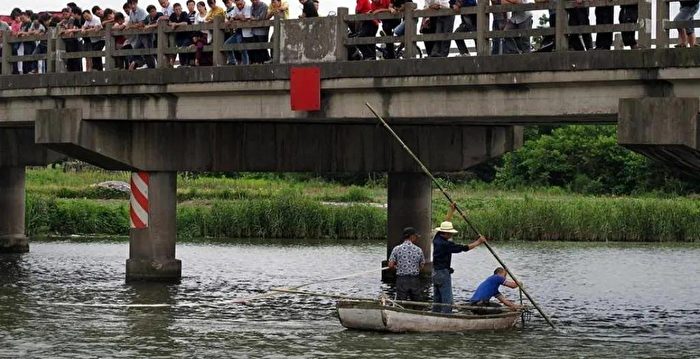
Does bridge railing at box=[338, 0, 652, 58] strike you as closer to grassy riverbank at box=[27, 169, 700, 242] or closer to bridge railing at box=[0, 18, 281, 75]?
bridge railing at box=[0, 18, 281, 75]

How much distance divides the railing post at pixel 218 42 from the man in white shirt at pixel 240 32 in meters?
0.15

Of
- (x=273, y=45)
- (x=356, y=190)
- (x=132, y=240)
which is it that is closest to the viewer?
(x=273, y=45)

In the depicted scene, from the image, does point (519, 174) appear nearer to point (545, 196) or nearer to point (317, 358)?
point (545, 196)

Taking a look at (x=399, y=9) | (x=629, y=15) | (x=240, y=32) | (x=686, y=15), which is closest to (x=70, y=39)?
(x=240, y=32)

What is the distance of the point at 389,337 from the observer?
83.1 ft

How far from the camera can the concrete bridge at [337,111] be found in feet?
80.5

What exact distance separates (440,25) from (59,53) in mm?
9537

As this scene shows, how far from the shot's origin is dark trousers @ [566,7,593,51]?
25453mm

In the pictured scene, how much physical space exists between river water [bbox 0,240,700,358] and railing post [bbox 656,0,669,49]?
14.8ft

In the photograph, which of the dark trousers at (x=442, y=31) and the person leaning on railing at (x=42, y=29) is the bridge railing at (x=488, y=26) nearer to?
the dark trousers at (x=442, y=31)

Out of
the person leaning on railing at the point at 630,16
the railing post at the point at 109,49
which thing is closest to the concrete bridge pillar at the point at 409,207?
the railing post at the point at 109,49

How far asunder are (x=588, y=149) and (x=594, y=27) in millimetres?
55266

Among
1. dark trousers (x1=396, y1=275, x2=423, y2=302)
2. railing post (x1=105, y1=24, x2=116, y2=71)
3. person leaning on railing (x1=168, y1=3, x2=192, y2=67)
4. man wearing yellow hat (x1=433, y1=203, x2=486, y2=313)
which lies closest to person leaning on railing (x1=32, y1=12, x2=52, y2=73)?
railing post (x1=105, y1=24, x2=116, y2=71)

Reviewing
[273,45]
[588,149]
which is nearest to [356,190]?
[588,149]
